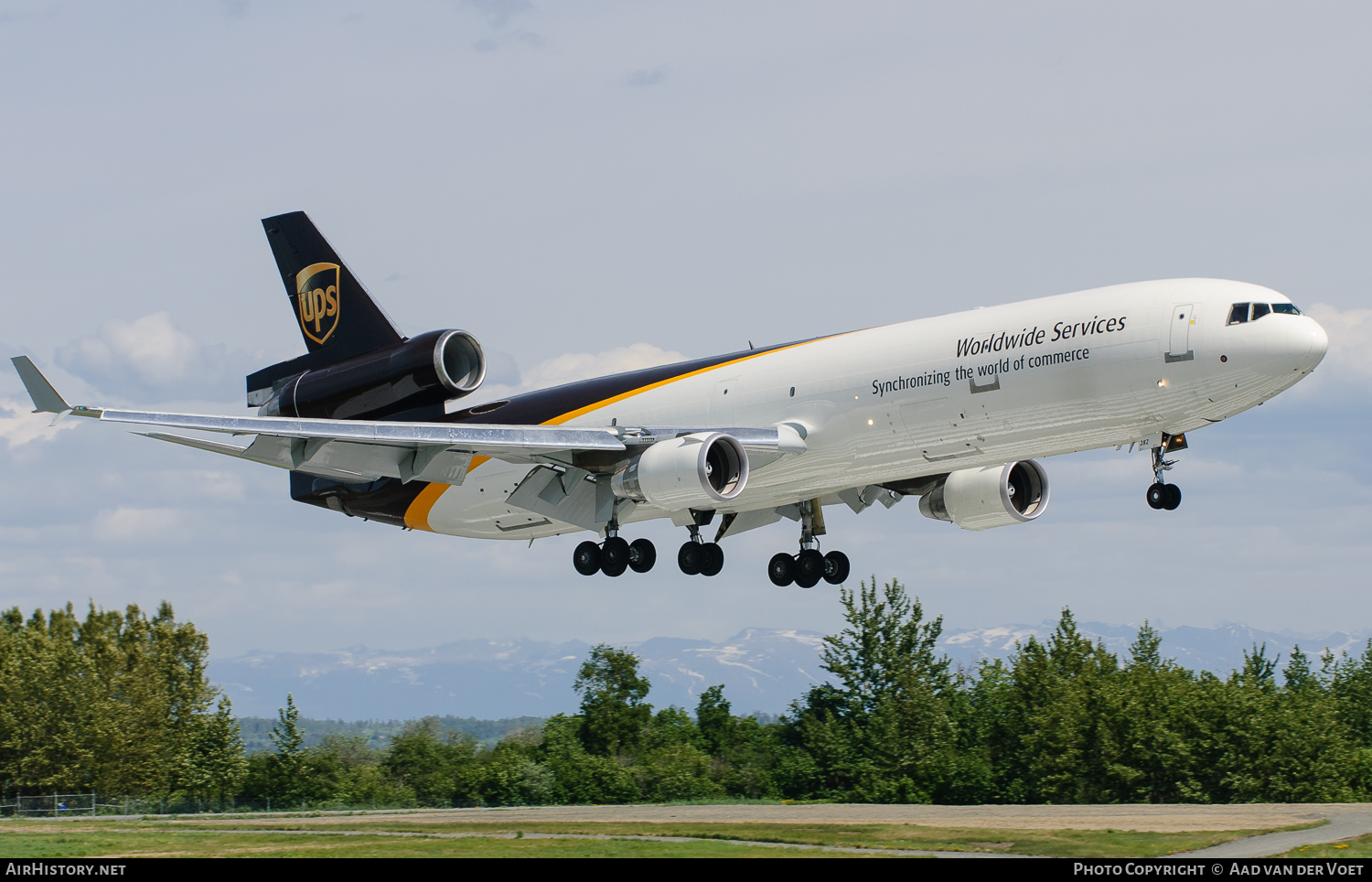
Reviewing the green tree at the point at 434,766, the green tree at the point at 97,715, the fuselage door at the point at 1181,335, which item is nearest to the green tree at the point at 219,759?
the green tree at the point at 97,715

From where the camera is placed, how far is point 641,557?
39.0 meters

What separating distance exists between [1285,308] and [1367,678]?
290 ft

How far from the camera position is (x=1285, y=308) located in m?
28.5

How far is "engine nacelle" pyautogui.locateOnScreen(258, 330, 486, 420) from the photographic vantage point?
38844mm

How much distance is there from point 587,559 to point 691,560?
3627mm

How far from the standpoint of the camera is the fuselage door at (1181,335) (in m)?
28.8

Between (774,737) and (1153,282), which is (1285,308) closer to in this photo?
(1153,282)

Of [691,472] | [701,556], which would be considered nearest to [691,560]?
[701,556]

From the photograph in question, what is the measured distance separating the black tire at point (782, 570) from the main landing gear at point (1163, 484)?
13600 mm

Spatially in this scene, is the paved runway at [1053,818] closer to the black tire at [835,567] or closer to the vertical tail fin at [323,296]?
the black tire at [835,567]

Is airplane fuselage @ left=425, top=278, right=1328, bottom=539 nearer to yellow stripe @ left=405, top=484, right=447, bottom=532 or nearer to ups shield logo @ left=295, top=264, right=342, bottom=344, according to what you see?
yellow stripe @ left=405, top=484, right=447, bottom=532

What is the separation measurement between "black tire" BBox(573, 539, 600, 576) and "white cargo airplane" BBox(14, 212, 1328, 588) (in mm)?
74

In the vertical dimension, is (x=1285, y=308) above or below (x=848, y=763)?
above

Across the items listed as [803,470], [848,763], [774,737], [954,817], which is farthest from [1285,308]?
[774,737]
